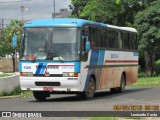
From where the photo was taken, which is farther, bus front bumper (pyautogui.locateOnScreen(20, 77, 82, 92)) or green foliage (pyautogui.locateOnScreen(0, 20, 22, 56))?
green foliage (pyautogui.locateOnScreen(0, 20, 22, 56))

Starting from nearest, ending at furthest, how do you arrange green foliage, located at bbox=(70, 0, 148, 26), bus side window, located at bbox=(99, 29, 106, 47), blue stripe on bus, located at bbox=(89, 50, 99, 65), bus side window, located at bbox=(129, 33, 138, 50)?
blue stripe on bus, located at bbox=(89, 50, 99, 65)
bus side window, located at bbox=(99, 29, 106, 47)
bus side window, located at bbox=(129, 33, 138, 50)
green foliage, located at bbox=(70, 0, 148, 26)

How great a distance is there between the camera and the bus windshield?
19031 millimetres

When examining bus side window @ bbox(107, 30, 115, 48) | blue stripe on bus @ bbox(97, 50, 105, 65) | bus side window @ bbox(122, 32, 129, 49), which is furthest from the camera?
bus side window @ bbox(122, 32, 129, 49)

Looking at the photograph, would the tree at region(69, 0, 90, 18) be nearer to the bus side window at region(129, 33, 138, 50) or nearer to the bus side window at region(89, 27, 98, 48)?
the bus side window at region(129, 33, 138, 50)

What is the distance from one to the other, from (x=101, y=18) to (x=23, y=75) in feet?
102

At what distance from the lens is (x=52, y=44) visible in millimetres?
19203

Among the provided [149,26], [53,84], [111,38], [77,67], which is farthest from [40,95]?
[149,26]

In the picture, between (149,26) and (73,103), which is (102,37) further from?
(149,26)

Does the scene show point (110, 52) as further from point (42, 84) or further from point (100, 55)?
point (42, 84)

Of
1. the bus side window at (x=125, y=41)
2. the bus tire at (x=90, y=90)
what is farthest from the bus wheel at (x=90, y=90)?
the bus side window at (x=125, y=41)

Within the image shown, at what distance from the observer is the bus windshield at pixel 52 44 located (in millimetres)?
19031

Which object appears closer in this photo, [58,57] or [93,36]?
[58,57]

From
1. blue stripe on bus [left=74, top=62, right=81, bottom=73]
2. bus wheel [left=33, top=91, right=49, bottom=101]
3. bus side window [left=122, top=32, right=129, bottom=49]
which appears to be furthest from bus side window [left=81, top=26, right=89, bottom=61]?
bus side window [left=122, top=32, right=129, bottom=49]

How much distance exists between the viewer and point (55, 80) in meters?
19.0
